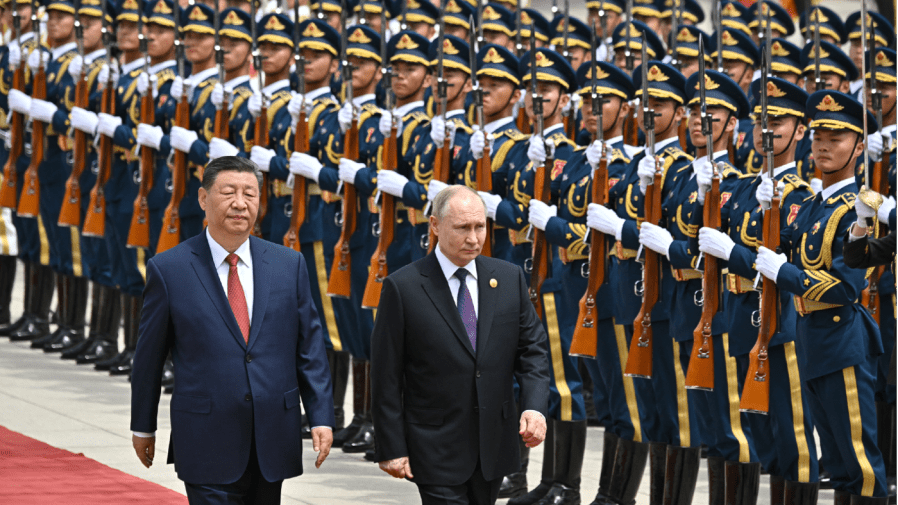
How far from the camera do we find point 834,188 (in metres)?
6.34

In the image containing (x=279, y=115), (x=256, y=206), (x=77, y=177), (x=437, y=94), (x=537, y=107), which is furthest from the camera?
(x=77, y=177)

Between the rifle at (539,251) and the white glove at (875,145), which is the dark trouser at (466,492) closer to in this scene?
the rifle at (539,251)

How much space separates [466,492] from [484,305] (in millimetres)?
619

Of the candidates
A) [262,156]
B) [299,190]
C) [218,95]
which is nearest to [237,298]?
[299,190]

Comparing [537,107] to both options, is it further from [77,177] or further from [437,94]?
[77,177]

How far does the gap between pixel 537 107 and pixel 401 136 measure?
1.02 metres

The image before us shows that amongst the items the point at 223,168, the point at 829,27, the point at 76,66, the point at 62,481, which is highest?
the point at 829,27

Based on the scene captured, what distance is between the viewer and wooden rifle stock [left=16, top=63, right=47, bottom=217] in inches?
431

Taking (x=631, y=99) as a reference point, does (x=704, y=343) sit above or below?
below

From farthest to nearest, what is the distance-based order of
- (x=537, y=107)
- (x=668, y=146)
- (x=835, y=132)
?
(x=537, y=107) < (x=668, y=146) < (x=835, y=132)

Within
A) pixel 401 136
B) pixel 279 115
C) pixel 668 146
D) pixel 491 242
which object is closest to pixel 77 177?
pixel 279 115

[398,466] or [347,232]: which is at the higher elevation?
[347,232]

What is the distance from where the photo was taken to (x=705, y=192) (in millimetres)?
6754

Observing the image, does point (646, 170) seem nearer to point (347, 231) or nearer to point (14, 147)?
point (347, 231)
